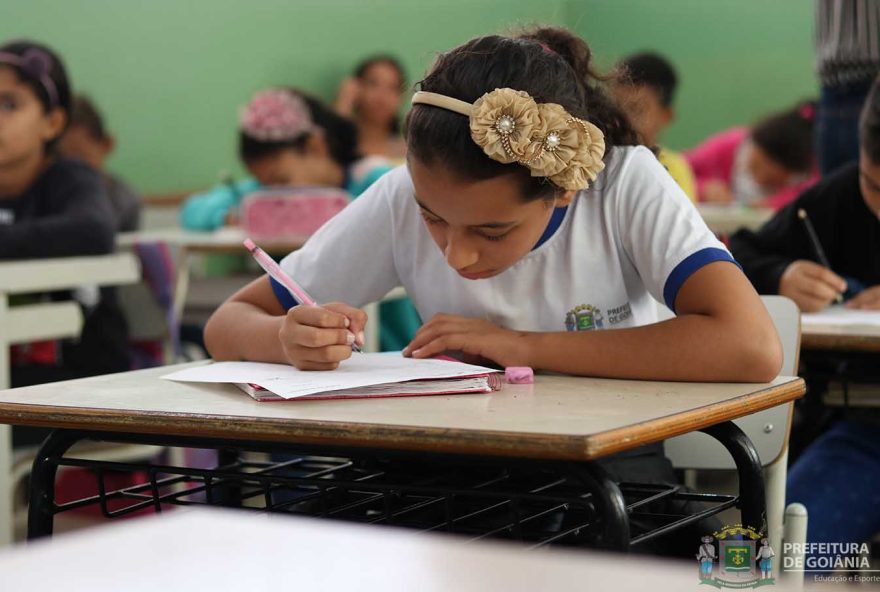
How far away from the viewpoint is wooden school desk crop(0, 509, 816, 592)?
17.2 inches

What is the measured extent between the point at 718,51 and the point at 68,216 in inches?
217

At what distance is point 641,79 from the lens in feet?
5.71

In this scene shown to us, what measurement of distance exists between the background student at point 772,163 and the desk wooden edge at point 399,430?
4.80 metres

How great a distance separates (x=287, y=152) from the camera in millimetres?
4645

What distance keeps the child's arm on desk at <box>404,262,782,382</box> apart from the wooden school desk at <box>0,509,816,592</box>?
2.79 feet

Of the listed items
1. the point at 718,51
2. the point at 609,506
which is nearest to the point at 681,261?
the point at 609,506

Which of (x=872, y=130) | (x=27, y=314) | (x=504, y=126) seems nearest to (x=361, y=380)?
(x=504, y=126)

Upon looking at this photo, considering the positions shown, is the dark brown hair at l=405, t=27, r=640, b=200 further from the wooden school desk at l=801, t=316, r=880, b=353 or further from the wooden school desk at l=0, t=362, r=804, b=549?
the wooden school desk at l=801, t=316, r=880, b=353

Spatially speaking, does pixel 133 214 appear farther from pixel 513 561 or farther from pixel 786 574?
pixel 513 561

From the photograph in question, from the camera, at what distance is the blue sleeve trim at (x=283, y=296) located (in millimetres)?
1611

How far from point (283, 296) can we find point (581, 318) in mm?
408

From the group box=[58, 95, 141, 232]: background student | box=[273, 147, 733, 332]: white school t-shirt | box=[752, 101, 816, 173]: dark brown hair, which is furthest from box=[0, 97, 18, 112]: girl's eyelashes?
box=[752, 101, 816, 173]: dark brown hair

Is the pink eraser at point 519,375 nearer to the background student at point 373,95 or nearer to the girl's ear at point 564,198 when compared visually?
the girl's ear at point 564,198

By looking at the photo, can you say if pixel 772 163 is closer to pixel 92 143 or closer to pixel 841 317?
pixel 92 143
